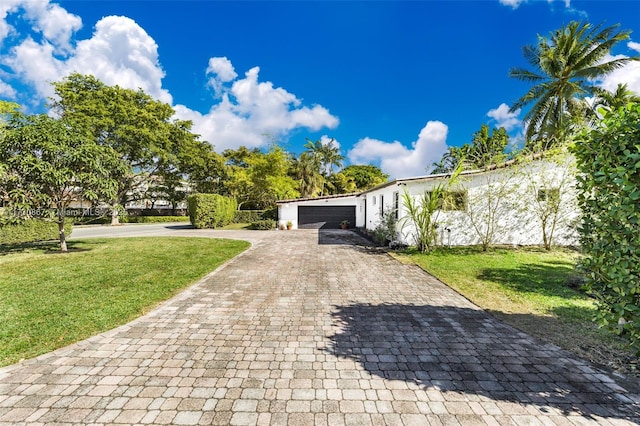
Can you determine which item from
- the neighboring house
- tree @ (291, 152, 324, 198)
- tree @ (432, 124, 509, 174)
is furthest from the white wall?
tree @ (291, 152, 324, 198)

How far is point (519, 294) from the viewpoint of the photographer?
573cm

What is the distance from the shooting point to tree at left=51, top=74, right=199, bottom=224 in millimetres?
22812

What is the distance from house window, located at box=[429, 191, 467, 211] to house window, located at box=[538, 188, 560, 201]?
2818 mm

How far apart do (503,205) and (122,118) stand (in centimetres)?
2976

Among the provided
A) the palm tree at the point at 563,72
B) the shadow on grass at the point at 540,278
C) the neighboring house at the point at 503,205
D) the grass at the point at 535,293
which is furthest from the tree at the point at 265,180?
the shadow on grass at the point at 540,278

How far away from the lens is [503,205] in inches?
444

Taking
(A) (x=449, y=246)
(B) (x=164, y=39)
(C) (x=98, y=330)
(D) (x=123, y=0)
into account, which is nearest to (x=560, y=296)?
(A) (x=449, y=246)

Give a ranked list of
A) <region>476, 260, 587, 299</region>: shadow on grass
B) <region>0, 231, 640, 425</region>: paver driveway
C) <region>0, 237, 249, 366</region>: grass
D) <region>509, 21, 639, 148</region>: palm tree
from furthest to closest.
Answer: <region>509, 21, 639, 148</region>: palm tree < <region>476, 260, 587, 299</region>: shadow on grass < <region>0, 237, 249, 366</region>: grass < <region>0, 231, 640, 425</region>: paver driveway

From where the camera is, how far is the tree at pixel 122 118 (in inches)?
898

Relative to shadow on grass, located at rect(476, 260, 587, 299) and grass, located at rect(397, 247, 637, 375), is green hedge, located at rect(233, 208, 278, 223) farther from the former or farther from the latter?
shadow on grass, located at rect(476, 260, 587, 299)

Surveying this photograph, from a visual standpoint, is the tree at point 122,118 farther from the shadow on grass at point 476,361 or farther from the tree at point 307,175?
the shadow on grass at point 476,361

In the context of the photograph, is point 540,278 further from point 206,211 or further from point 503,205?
point 206,211

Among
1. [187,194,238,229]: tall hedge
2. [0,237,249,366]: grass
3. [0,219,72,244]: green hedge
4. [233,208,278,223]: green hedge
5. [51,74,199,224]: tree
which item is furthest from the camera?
[233,208,278,223]: green hedge

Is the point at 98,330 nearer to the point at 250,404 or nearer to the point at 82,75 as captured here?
the point at 250,404
